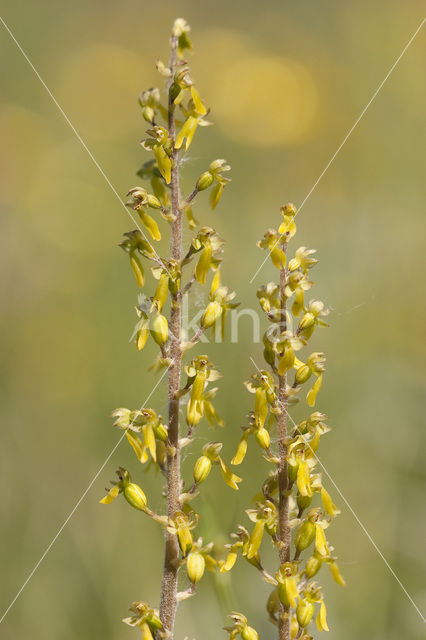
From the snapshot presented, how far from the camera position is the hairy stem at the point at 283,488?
5.41 feet

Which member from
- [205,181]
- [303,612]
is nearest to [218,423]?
[303,612]

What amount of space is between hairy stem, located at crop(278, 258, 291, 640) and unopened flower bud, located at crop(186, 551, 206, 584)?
190 millimetres

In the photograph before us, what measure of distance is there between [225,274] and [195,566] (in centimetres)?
254

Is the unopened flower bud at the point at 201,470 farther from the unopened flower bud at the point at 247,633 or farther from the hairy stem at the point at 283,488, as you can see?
the unopened flower bud at the point at 247,633

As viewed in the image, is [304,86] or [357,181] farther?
[304,86]

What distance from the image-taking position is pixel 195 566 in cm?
165

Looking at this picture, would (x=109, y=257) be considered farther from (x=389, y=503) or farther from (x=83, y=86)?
(x=389, y=503)

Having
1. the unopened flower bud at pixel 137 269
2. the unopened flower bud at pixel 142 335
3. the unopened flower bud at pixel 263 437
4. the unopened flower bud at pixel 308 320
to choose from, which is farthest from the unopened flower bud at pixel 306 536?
the unopened flower bud at pixel 137 269

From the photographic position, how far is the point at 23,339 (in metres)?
3.96

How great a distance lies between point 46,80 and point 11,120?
0.56 meters

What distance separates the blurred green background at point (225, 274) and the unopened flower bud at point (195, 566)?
11 centimetres

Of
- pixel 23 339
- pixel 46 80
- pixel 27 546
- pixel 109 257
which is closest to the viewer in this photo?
pixel 27 546

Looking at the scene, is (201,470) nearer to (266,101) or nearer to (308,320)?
(308,320)

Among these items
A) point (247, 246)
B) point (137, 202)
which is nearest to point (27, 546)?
point (137, 202)
